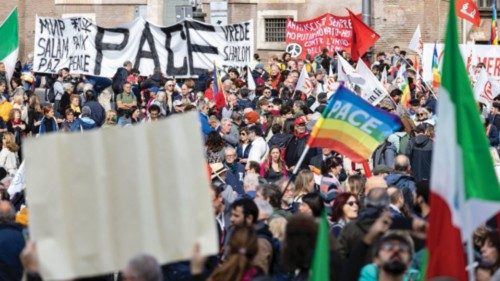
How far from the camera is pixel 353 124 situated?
445 inches

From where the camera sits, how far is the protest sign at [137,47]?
95.4 ft

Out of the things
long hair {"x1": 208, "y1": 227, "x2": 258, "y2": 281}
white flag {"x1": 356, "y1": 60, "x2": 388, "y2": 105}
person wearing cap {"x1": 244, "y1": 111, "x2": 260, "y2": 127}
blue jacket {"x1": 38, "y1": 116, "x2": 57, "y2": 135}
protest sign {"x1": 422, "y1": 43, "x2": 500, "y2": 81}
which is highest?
protest sign {"x1": 422, "y1": 43, "x2": 500, "y2": 81}

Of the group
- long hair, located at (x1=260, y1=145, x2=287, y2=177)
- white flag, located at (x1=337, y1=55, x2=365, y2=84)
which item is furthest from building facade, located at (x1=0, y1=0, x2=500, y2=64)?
long hair, located at (x1=260, y1=145, x2=287, y2=177)

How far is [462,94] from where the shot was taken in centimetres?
856

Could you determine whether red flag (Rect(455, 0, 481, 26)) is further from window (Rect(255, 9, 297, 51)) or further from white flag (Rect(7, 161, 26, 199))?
A: white flag (Rect(7, 161, 26, 199))

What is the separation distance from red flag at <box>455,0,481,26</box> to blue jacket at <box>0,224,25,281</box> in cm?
2135

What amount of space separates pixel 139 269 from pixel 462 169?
68.5 inches

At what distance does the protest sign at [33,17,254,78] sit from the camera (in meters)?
29.1

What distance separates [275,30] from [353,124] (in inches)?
1213

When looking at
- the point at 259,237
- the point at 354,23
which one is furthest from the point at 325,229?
the point at 354,23

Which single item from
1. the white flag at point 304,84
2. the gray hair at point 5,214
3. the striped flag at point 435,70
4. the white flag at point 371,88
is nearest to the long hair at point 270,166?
the white flag at point 371,88

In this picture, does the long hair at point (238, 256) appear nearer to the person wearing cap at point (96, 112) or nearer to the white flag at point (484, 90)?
the person wearing cap at point (96, 112)

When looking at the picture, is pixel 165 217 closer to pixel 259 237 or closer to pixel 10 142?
pixel 259 237

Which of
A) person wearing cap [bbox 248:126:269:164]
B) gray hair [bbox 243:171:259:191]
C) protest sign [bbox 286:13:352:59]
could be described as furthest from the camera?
protest sign [bbox 286:13:352:59]
